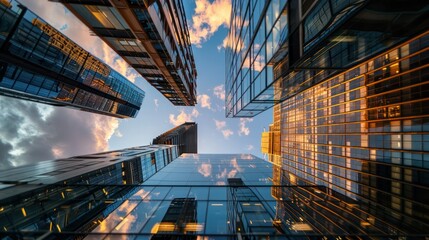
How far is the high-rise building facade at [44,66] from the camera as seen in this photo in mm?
22484

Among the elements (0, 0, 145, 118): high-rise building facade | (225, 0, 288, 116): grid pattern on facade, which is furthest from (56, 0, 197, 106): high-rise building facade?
(225, 0, 288, 116): grid pattern on facade

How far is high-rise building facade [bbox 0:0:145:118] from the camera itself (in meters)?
22.5

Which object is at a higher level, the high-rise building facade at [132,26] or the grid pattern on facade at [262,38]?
the high-rise building facade at [132,26]

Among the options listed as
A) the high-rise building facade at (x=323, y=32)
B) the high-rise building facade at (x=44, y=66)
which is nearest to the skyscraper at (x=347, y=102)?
the high-rise building facade at (x=323, y=32)

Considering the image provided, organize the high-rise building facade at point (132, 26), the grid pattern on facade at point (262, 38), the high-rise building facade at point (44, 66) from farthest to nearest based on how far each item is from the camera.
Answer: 1. the high-rise building facade at point (44, 66)
2. the high-rise building facade at point (132, 26)
3. the grid pattern on facade at point (262, 38)

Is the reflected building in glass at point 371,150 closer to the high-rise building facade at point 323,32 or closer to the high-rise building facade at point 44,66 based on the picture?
the high-rise building facade at point 323,32

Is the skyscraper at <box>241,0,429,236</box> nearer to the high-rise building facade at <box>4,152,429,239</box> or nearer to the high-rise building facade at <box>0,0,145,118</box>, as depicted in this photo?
the high-rise building facade at <box>4,152,429,239</box>

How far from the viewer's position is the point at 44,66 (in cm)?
2986

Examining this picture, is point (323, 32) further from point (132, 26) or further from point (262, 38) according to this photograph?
point (132, 26)

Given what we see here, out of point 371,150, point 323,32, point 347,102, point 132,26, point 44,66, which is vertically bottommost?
point 371,150

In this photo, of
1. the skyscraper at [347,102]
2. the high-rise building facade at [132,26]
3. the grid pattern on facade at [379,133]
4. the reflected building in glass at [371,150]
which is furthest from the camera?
the grid pattern on facade at [379,133]

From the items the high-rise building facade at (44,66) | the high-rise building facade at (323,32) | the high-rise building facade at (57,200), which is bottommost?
the high-rise building facade at (57,200)

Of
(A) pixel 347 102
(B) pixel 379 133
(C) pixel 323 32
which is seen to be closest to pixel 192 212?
(C) pixel 323 32

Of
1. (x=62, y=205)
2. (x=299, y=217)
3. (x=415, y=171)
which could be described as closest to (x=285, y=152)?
(x=415, y=171)
